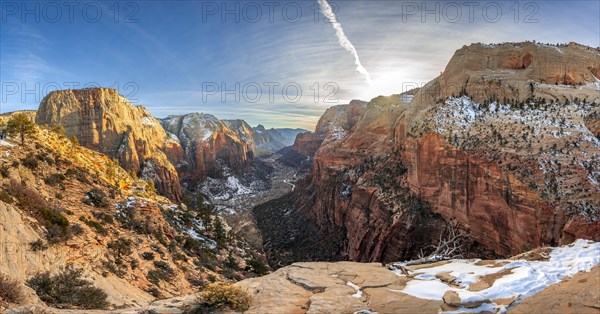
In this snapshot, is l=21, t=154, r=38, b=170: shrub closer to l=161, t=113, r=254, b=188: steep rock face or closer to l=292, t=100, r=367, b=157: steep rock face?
l=292, t=100, r=367, b=157: steep rock face

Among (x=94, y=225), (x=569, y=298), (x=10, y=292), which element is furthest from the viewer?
(x=94, y=225)

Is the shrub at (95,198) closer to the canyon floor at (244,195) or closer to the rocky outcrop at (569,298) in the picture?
the rocky outcrop at (569,298)

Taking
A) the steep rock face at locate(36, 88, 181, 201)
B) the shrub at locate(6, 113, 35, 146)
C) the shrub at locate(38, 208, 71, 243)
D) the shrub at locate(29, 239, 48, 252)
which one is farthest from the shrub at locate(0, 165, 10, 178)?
the steep rock face at locate(36, 88, 181, 201)

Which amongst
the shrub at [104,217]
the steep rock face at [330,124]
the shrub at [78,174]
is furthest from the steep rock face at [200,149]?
the shrub at [104,217]

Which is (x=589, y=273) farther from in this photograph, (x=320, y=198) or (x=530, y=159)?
(x=320, y=198)

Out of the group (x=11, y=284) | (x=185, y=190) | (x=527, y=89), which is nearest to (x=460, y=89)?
(x=527, y=89)

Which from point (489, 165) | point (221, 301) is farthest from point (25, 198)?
point (489, 165)

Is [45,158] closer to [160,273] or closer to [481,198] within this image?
[160,273]
